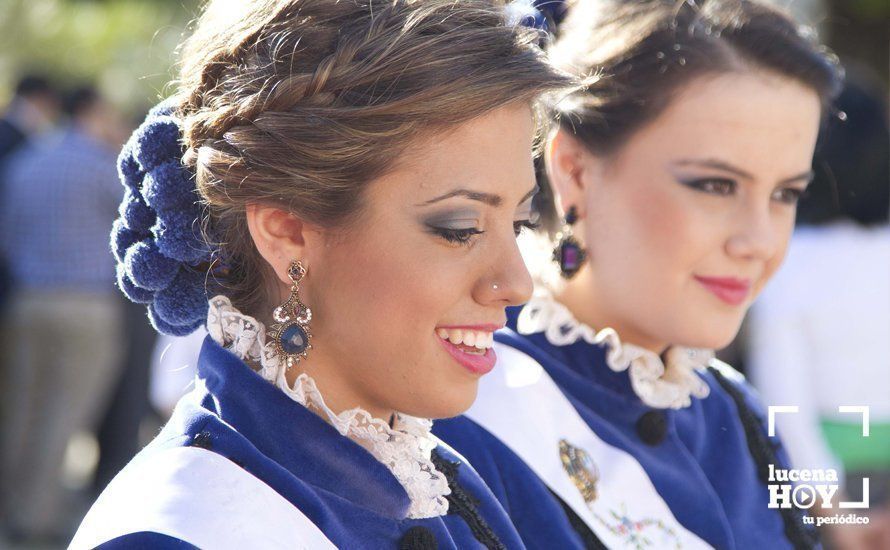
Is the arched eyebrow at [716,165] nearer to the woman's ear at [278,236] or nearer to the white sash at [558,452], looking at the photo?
the white sash at [558,452]

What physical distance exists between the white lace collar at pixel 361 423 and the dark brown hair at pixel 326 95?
0.11 metres

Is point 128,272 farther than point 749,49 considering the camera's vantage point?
No

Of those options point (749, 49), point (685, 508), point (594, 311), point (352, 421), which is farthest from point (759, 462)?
point (352, 421)

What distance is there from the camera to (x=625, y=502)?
2.51 meters

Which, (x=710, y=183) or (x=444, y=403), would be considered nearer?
(x=444, y=403)

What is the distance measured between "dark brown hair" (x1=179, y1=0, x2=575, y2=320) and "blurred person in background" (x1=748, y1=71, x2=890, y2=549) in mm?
2182

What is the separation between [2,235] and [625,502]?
5.11m

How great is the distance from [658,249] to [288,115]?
1005mm

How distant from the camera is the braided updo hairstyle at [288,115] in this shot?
183cm

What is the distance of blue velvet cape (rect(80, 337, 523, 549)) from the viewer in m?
1.78

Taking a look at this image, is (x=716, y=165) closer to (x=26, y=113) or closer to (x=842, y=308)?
(x=842, y=308)

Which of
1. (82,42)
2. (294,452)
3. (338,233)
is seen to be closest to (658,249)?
(338,233)

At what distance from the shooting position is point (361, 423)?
1.93m

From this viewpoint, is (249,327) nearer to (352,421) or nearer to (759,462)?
(352,421)
